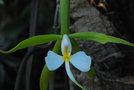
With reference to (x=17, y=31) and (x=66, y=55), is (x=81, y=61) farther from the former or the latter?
(x=17, y=31)

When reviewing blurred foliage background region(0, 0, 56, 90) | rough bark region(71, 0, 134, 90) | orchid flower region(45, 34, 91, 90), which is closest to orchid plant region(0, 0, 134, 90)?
orchid flower region(45, 34, 91, 90)

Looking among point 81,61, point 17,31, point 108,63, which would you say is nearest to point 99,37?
point 81,61

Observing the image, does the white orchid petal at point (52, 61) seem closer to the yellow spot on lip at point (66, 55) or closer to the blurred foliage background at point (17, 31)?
the yellow spot on lip at point (66, 55)

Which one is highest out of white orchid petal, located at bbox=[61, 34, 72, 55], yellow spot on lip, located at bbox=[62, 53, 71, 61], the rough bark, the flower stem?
the flower stem

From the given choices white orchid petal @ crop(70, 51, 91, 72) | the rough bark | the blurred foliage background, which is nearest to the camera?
white orchid petal @ crop(70, 51, 91, 72)

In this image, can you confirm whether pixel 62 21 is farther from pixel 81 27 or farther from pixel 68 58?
pixel 81 27

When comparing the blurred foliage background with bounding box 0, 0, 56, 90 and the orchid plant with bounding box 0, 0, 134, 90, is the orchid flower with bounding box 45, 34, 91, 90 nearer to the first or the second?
the orchid plant with bounding box 0, 0, 134, 90

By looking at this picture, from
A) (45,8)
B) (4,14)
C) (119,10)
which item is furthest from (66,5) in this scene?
(4,14)

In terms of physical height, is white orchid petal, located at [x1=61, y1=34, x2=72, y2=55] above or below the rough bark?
above
